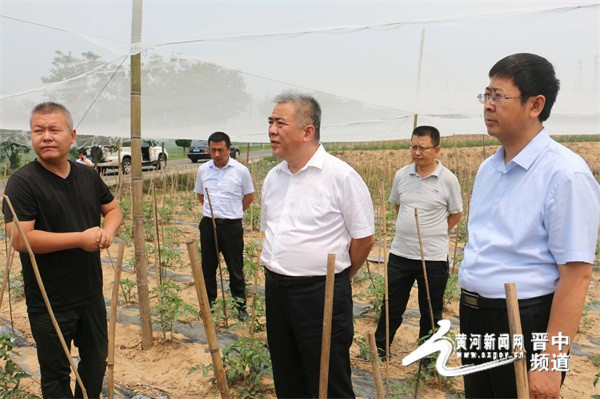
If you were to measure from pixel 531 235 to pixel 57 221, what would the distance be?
1733mm

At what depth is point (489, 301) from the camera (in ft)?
4.55

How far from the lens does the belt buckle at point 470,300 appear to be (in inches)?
56.2

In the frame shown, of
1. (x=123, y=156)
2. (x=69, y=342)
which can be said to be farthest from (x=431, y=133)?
(x=123, y=156)

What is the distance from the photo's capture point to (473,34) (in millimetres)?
2865

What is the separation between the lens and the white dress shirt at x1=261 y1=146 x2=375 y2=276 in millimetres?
1771

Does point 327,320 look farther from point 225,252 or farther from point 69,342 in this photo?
point 225,252

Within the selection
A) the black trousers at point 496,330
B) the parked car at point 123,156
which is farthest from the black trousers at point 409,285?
A: the parked car at point 123,156

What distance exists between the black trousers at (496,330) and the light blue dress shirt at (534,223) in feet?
0.17

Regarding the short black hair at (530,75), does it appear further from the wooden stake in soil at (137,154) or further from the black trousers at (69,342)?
the wooden stake in soil at (137,154)

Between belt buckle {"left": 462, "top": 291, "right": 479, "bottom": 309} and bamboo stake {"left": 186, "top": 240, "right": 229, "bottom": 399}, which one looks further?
belt buckle {"left": 462, "top": 291, "right": 479, "bottom": 309}

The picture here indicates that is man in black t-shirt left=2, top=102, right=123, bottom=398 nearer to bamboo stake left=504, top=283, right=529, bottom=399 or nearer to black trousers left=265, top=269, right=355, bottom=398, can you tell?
black trousers left=265, top=269, right=355, bottom=398

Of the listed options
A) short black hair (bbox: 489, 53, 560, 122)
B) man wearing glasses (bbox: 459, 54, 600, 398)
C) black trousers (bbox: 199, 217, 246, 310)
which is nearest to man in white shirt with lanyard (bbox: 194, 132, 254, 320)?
black trousers (bbox: 199, 217, 246, 310)

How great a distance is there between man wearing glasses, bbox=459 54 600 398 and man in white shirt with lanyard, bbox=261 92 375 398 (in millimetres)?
490

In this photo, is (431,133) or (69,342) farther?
(431,133)
